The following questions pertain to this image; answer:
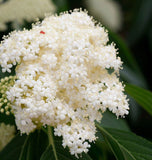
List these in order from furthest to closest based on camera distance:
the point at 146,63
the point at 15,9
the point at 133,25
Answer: the point at 146,63
the point at 133,25
the point at 15,9

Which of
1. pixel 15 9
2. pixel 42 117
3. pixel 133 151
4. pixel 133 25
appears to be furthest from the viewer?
pixel 133 25

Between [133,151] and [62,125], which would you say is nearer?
[62,125]

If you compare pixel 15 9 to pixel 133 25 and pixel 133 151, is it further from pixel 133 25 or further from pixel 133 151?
pixel 133 25

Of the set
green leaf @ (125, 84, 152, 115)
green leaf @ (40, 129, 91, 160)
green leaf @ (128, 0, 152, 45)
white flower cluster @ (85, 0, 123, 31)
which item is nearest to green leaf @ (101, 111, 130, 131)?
green leaf @ (125, 84, 152, 115)

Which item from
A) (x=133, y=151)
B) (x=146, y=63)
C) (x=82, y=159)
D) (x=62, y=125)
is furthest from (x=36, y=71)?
(x=146, y=63)

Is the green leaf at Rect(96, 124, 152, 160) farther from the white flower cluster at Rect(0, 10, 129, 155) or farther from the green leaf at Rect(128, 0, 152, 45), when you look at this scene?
the green leaf at Rect(128, 0, 152, 45)

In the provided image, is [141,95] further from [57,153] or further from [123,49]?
[123,49]

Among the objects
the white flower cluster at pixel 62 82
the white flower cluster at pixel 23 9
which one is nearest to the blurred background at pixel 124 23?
the white flower cluster at pixel 23 9
